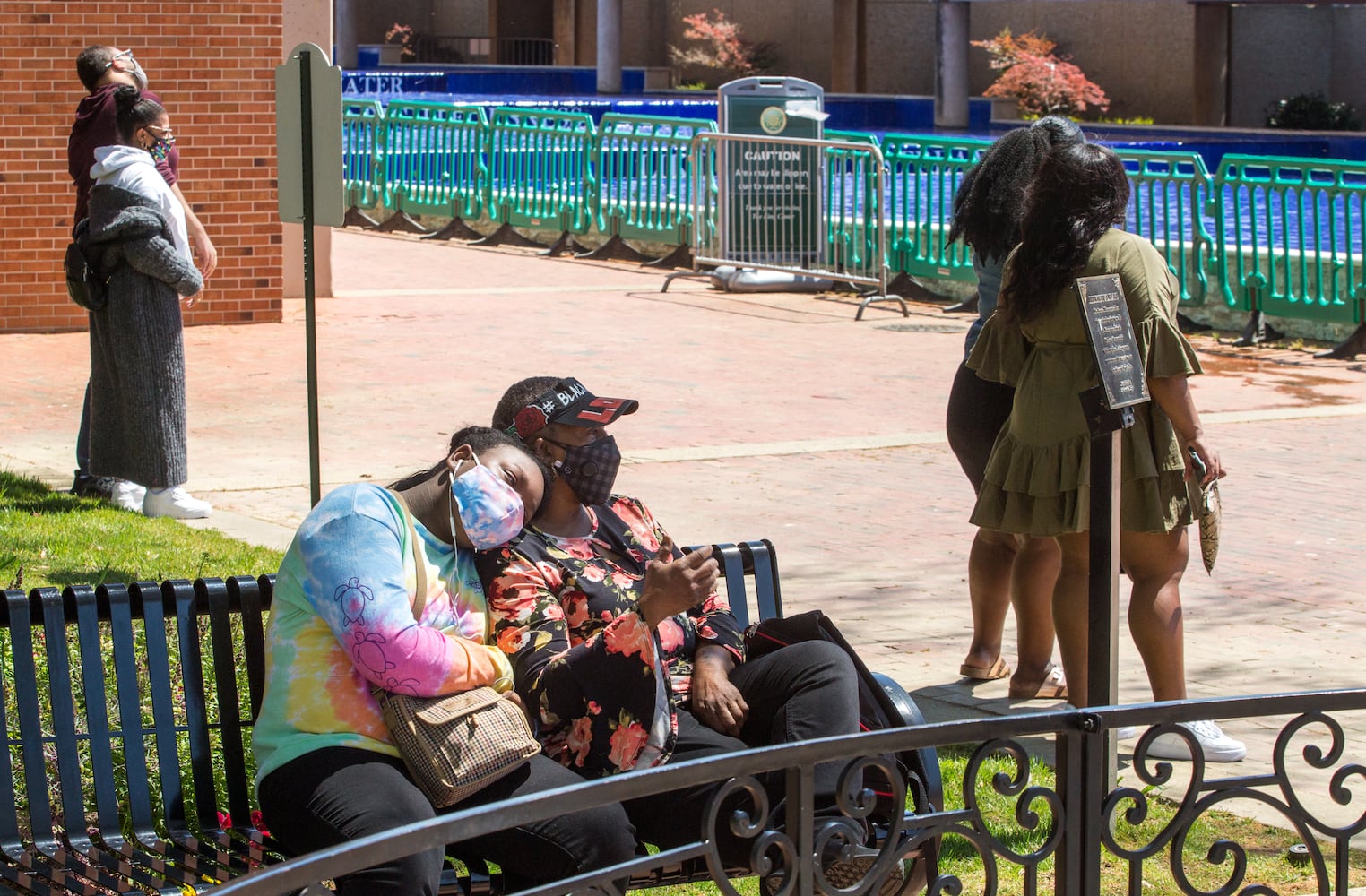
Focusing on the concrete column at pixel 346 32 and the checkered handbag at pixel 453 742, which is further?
the concrete column at pixel 346 32

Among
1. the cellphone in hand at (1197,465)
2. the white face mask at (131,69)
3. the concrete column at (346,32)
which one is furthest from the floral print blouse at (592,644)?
the concrete column at (346,32)

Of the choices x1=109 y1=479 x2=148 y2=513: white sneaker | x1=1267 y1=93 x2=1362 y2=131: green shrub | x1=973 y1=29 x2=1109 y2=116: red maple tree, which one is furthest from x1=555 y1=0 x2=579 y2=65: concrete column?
x1=109 y1=479 x2=148 y2=513: white sneaker

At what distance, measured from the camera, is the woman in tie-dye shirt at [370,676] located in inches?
129

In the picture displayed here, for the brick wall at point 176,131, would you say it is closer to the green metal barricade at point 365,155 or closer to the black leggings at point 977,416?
the green metal barricade at point 365,155

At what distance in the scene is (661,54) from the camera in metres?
46.2

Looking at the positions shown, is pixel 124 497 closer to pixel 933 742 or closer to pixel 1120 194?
pixel 1120 194

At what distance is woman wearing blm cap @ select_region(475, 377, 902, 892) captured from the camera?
138 inches

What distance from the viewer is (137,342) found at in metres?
7.16

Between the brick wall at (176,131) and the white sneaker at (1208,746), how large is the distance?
8.98 metres

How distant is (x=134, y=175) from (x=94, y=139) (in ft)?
1.46

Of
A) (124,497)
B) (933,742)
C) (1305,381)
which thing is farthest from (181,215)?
(1305,381)

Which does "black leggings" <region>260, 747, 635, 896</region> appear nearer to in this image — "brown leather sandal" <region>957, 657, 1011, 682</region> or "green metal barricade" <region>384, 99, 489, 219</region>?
"brown leather sandal" <region>957, 657, 1011, 682</region>

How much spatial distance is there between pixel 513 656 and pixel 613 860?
467 millimetres

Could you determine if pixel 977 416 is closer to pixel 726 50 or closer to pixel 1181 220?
pixel 1181 220
